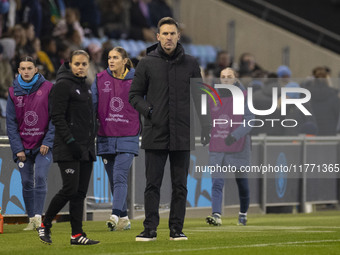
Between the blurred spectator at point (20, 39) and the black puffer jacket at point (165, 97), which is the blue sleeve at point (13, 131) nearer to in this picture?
the black puffer jacket at point (165, 97)

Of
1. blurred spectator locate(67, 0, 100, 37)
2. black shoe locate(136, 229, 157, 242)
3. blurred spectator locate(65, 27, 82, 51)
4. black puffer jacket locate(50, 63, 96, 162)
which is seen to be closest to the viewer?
black puffer jacket locate(50, 63, 96, 162)

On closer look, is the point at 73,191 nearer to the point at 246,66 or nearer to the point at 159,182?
the point at 159,182

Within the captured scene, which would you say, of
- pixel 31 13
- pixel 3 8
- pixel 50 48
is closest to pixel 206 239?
pixel 50 48

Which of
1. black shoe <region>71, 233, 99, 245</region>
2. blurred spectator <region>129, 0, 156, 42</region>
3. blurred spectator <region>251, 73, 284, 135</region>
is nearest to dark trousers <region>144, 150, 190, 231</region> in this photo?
black shoe <region>71, 233, 99, 245</region>

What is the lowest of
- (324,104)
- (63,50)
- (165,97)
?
(165,97)

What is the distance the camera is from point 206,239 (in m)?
10.8

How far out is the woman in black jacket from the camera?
32.6 feet

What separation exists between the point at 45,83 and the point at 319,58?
16223 millimetres

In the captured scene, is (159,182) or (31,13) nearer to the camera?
(159,182)

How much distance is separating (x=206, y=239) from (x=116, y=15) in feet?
49.0

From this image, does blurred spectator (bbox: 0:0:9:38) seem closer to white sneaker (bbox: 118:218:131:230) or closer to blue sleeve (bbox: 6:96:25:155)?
blue sleeve (bbox: 6:96:25:155)

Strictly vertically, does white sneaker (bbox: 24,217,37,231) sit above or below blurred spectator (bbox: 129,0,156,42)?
below

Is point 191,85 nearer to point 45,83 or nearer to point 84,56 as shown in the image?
point 84,56

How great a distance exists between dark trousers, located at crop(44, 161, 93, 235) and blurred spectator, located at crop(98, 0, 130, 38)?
48.2 ft
